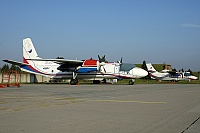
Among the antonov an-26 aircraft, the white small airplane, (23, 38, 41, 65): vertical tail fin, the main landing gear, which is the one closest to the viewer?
the main landing gear

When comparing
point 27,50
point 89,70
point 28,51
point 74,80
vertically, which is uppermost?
point 27,50

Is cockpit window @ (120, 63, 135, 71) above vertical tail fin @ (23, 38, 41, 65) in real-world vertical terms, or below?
below

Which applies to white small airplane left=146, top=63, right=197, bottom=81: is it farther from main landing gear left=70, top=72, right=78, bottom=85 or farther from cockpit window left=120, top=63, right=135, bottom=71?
main landing gear left=70, top=72, right=78, bottom=85

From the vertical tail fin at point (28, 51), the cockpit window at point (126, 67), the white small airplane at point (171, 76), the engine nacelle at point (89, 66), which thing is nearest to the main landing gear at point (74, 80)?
the engine nacelle at point (89, 66)

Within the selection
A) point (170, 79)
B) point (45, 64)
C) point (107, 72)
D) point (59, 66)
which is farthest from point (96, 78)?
point (170, 79)

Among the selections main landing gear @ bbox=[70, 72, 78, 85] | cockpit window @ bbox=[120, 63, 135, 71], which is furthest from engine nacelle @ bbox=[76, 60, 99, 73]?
cockpit window @ bbox=[120, 63, 135, 71]

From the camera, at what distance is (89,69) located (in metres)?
39.4

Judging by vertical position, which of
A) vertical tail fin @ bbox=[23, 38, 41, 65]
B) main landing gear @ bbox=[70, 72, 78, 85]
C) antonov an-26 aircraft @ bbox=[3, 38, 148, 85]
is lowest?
main landing gear @ bbox=[70, 72, 78, 85]

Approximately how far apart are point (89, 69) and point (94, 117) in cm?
3088

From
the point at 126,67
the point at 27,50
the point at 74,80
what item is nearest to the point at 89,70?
the point at 74,80

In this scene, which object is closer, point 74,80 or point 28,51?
point 74,80

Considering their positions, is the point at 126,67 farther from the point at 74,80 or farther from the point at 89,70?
the point at 74,80

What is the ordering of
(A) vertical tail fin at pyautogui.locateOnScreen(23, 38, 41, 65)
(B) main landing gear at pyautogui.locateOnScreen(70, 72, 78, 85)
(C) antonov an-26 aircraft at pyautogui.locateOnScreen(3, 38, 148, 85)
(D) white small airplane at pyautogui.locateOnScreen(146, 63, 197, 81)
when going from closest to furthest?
(B) main landing gear at pyautogui.locateOnScreen(70, 72, 78, 85) < (C) antonov an-26 aircraft at pyautogui.locateOnScreen(3, 38, 148, 85) < (A) vertical tail fin at pyautogui.locateOnScreen(23, 38, 41, 65) < (D) white small airplane at pyautogui.locateOnScreen(146, 63, 197, 81)

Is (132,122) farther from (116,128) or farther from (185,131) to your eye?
(185,131)
